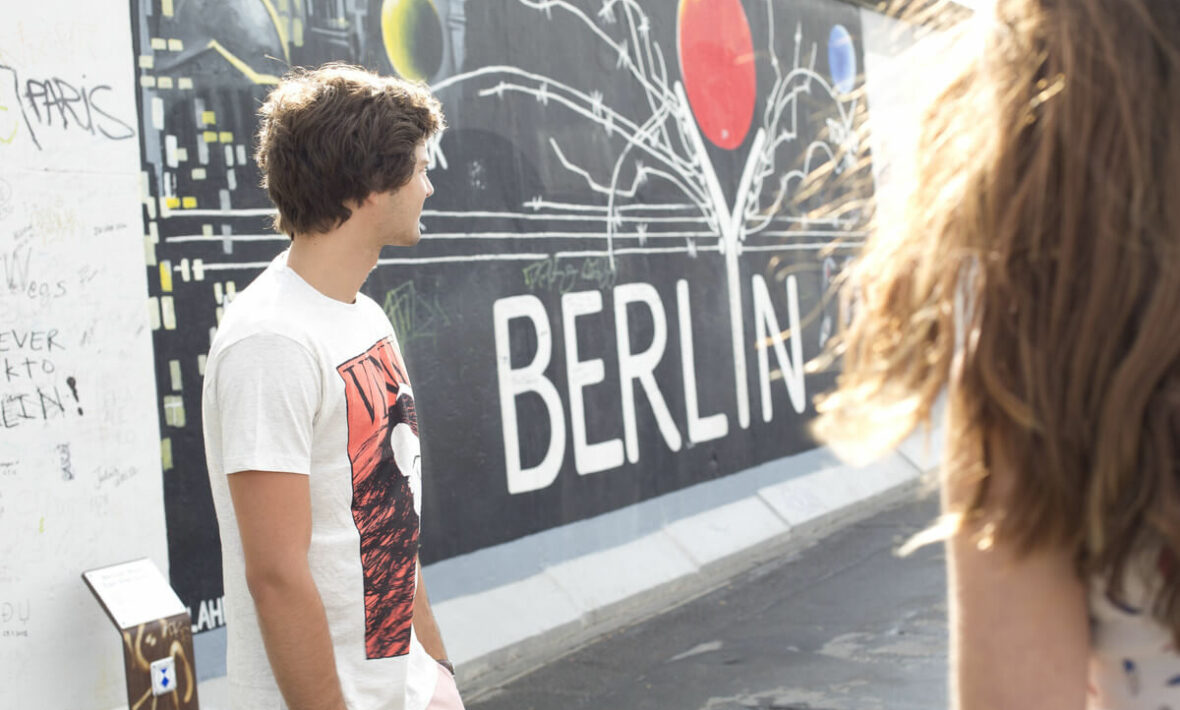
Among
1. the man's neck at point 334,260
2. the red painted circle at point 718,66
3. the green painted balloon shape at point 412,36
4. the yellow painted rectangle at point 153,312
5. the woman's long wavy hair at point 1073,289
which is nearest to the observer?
the woman's long wavy hair at point 1073,289

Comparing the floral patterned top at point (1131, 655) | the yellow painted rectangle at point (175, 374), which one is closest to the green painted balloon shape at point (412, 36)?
the yellow painted rectangle at point (175, 374)

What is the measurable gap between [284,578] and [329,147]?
859mm

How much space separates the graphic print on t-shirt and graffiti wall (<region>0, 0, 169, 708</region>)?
256cm

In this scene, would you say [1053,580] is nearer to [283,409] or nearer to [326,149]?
[283,409]

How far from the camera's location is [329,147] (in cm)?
232

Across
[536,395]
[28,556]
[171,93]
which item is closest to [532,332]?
[536,395]

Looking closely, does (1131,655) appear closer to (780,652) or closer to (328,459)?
(328,459)

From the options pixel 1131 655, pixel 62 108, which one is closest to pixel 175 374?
pixel 62 108

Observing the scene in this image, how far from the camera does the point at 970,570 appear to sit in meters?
1.03

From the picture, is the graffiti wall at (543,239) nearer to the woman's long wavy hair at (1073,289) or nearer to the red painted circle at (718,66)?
the red painted circle at (718,66)

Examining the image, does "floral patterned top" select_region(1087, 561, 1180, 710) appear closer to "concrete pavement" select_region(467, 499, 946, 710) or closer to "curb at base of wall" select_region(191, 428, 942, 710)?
"curb at base of wall" select_region(191, 428, 942, 710)

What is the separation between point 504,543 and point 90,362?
2.60 meters

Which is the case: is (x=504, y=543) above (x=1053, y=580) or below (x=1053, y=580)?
below

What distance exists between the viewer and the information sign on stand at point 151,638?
13.0 ft
